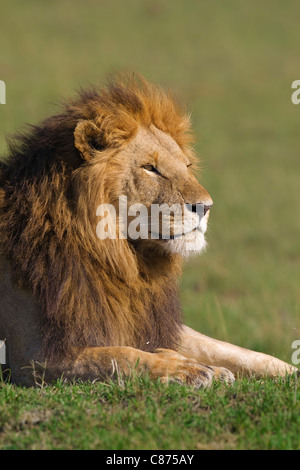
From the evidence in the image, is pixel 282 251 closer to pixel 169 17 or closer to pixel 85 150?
pixel 85 150

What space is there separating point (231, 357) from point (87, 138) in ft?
5.90

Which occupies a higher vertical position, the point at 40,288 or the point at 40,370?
the point at 40,288

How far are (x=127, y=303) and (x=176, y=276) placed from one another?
0.47 metres

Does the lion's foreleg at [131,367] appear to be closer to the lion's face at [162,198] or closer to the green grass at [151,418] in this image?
the green grass at [151,418]

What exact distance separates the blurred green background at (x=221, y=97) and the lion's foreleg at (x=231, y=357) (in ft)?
4.74

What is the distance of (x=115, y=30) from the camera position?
28.5m

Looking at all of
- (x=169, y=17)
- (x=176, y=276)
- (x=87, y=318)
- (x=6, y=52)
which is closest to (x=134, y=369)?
(x=87, y=318)

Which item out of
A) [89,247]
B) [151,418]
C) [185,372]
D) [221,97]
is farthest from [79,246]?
[221,97]

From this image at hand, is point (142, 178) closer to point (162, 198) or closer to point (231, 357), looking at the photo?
point (162, 198)

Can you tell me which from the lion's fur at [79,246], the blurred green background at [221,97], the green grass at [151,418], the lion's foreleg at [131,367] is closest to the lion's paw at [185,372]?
the lion's foreleg at [131,367]

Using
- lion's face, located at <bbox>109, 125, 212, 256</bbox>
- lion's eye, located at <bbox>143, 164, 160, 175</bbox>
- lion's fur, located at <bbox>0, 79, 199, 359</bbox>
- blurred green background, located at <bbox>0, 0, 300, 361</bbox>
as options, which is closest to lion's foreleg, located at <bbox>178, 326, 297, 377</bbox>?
lion's fur, located at <bbox>0, 79, 199, 359</bbox>

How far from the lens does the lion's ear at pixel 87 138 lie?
479 cm

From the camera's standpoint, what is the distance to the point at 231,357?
5430mm

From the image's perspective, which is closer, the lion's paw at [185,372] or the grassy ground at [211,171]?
the grassy ground at [211,171]
